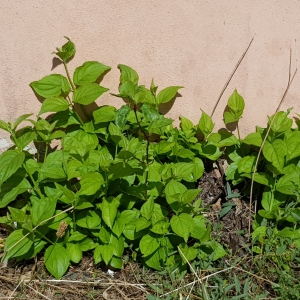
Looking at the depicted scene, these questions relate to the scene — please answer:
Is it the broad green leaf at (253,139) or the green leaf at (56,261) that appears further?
the broad green leaf at (253,139)

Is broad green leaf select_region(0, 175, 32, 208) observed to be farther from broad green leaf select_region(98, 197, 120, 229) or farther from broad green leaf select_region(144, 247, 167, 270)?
broad green leaf select_region(144, 247, 167, 270)

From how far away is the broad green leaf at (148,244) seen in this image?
9.98 feet

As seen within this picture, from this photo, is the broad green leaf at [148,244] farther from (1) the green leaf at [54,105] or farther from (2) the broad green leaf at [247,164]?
(1) the green leaf at [54,105]

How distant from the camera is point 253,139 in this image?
11.0 feet

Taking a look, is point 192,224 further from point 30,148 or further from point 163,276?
point 30,148

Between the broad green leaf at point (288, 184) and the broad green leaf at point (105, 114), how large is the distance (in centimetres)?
98

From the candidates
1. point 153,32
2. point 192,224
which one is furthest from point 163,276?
point 153,32

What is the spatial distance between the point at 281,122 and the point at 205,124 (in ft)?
1.39

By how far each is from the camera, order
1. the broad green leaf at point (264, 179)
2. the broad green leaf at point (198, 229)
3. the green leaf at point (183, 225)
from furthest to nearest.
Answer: the broad green leaf at point (264, 179) < the broad green leaf at point (198, 229) < the green leaf at point (183, 225)

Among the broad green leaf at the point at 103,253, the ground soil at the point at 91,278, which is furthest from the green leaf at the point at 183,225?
the broad green leaf at the point at 103,253

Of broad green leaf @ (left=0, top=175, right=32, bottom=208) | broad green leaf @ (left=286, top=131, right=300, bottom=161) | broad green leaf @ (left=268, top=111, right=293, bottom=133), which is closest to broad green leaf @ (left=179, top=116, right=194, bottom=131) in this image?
broad green leaf @ (left=268, top=111, right=293, bottom=133)

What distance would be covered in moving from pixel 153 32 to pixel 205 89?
17.8 inches

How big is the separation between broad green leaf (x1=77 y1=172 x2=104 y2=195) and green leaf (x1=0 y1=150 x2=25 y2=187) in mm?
329

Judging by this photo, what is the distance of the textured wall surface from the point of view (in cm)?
326
